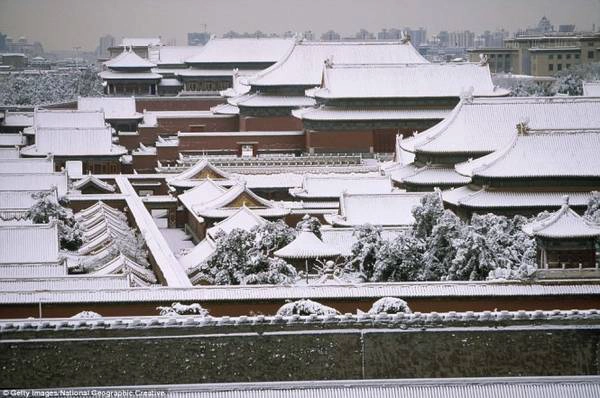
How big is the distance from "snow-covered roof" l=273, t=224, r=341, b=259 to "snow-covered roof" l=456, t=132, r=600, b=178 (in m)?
4.71

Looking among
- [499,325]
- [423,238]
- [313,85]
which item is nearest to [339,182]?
[423,238]

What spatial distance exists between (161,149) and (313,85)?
17.9 feet

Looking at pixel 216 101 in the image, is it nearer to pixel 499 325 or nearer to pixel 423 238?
pixel 423 238

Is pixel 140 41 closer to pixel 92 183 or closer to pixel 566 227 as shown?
pixel 92 183

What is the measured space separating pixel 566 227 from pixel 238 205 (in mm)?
10952

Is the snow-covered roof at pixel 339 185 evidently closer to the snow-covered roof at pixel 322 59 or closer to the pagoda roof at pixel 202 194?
the pagoda roof at pixel 202 194

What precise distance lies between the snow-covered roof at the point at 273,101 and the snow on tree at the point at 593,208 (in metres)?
19.6

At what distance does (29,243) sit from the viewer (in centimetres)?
2605

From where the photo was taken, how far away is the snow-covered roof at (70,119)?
47.2 m

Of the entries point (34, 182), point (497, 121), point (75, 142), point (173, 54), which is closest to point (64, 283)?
point (497, 121)

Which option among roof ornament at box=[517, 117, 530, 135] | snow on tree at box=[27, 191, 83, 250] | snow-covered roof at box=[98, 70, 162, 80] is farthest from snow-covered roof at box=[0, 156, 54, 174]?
snow-covered roof at box=[98, 70, 162, 80]

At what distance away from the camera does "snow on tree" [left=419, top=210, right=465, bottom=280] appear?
2423 centimetres

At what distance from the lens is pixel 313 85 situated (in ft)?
154

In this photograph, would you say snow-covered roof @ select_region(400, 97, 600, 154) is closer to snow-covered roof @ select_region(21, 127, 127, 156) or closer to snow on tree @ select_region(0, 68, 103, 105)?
snow-covered roof @ select_region(21, 127, 127, 156)
